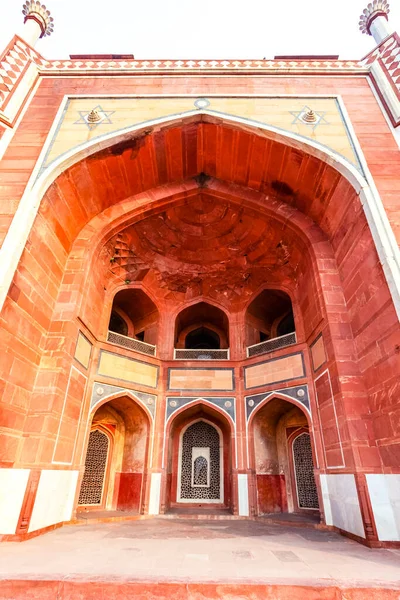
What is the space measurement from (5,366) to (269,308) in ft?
26.6

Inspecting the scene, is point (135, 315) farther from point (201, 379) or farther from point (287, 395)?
point (287, 395)

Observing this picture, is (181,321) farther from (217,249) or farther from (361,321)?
(361,321)

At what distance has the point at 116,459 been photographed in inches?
362

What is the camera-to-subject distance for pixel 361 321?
6.12 metres

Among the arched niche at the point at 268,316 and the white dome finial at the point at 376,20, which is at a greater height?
the white dome finial at the point at 376,20

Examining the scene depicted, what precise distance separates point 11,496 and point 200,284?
25.3 ft

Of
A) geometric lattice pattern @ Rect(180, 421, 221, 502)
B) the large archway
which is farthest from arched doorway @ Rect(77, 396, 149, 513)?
geometric lattice pattern @ Rect(180, 421, 221, 502)

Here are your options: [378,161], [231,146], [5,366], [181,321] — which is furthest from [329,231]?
[5,366]

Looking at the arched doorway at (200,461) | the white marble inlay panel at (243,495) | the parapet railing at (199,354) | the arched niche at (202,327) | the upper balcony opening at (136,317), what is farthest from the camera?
the arched niche at (202,327)

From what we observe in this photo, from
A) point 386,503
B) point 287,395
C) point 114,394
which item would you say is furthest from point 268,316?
point 386,503

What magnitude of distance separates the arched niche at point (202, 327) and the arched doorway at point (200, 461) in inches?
108

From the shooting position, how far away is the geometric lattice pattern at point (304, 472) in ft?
28.2

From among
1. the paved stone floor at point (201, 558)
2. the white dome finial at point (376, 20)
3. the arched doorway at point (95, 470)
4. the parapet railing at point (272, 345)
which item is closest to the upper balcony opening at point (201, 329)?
the parapet railing at point (272, 345)

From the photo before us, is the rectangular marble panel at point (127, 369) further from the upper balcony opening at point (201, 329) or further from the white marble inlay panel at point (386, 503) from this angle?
the white marble inlay panel at point (386, 503)
